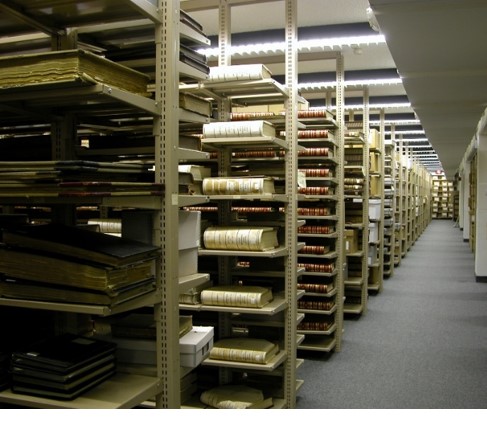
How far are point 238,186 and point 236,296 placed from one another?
31.0 inches

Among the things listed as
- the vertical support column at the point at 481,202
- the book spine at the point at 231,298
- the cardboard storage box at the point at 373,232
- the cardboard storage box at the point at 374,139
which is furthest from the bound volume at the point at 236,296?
the vertical support column at the point at 481,202

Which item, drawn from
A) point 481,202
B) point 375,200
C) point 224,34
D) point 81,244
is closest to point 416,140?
point 481,202

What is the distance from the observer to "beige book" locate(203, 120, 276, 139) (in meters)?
3.78

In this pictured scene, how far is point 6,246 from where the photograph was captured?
2.26 metres

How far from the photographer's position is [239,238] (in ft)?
12.7

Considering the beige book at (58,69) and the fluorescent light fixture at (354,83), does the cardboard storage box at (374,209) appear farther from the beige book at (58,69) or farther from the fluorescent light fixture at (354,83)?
the beige book at (58,69)

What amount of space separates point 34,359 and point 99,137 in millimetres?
1214

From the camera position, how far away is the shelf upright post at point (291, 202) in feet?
13.6

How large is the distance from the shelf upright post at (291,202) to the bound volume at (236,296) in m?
0.25

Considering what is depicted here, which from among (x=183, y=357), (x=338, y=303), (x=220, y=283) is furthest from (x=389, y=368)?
(x=183, y=357)

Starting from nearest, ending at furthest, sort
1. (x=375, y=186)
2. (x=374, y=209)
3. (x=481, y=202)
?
(x=374, y=209), (x=375, y=186), (x=481, y=202)

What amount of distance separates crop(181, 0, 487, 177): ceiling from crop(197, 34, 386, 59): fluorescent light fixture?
0.44 feet

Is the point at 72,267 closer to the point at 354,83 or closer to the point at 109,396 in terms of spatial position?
the point at 109,396

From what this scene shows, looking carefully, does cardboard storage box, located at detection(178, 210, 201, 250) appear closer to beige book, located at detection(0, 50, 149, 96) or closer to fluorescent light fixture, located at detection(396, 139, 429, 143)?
beige book, located at detection(0, 50, 149, 96)
